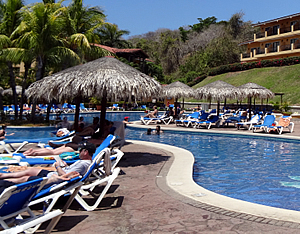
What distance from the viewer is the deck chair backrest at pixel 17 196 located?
3.01 metres

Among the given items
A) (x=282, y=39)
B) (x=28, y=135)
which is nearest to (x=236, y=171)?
(x=28, y=135)

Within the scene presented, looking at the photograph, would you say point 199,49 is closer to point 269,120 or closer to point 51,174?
point 269,120

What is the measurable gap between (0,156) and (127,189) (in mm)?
3017

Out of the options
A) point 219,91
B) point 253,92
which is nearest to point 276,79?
point 253,92

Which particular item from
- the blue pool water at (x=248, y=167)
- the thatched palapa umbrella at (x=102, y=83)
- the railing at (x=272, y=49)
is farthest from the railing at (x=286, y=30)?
the thatched palapa umbrella at (x=102, y=83)

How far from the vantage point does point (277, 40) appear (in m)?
49.0

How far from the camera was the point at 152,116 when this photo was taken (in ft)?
69.4

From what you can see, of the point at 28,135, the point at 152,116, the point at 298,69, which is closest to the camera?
the point at 28,135

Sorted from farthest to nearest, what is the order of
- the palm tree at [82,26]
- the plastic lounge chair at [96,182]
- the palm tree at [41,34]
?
1. the palm tree at [82,26]
2. the palm tree at [41,34]
3. the plastic lounge chair at [96,182]

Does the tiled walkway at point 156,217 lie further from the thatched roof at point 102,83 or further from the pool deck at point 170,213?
the thatched roof at point 102,83

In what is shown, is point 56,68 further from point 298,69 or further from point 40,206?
point 298,69

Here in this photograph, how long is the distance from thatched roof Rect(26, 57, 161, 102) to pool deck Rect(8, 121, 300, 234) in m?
2.49

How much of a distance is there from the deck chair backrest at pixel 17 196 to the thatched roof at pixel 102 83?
4.75 metres

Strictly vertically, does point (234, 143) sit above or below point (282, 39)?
below
